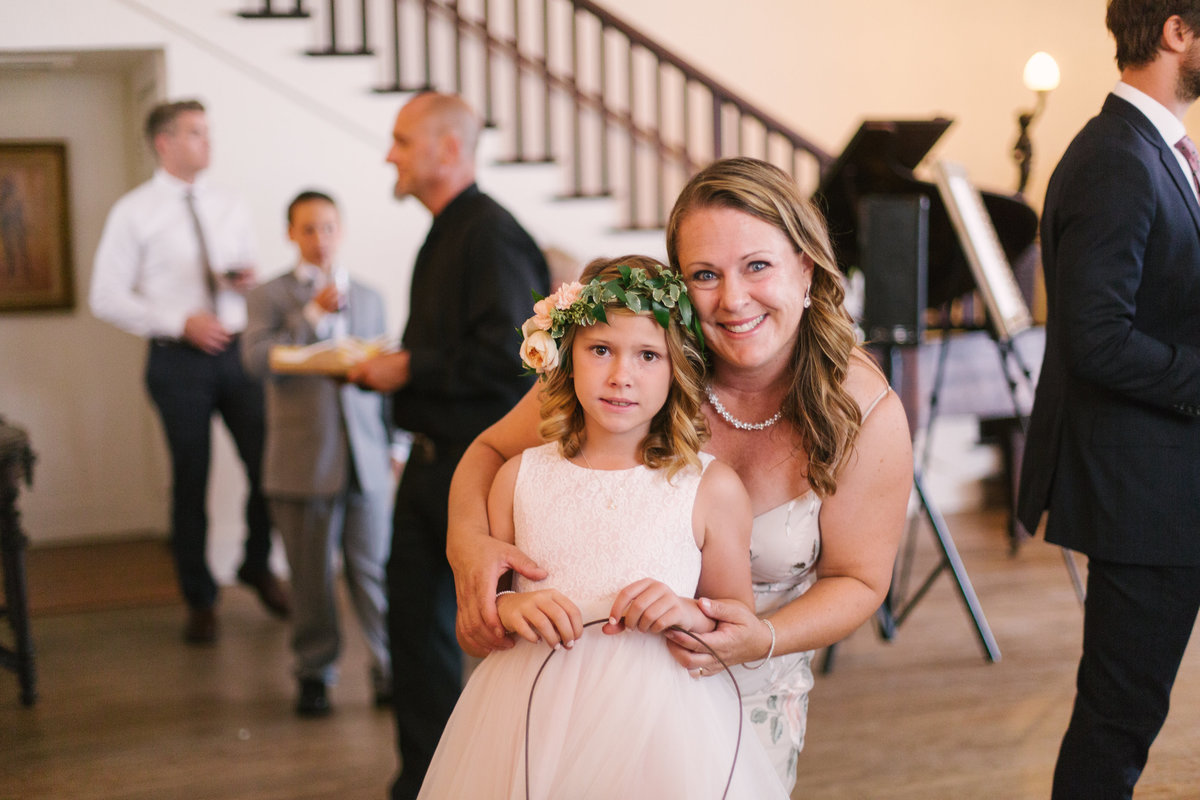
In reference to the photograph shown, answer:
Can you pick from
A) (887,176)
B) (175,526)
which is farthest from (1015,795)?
(175,526)

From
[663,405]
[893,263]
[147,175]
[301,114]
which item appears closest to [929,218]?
[893,263]

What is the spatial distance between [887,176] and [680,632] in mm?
3321

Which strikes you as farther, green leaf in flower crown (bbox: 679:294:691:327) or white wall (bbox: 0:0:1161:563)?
white wall (bbox: 0:0:1161:563)

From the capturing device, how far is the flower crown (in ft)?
5.07

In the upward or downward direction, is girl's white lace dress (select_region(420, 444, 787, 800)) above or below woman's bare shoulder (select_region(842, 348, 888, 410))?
below

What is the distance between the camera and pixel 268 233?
4848 mm

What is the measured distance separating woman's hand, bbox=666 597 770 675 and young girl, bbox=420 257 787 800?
0.07ft

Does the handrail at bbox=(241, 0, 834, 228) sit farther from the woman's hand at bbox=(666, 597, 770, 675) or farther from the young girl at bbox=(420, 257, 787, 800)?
the woman's hand at bbox=(666, 597, 770, 675)

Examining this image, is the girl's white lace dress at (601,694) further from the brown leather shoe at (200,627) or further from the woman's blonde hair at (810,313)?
the brown leather shoe at (200,627)

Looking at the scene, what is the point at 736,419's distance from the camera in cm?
177

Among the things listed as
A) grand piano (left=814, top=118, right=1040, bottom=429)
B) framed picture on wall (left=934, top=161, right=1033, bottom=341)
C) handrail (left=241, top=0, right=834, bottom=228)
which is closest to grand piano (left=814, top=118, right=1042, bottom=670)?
grand piano (left=814, top=118, right=1040, bottom=429)

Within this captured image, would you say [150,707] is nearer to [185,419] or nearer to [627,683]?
[185,419]

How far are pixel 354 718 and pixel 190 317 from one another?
5.84 ft

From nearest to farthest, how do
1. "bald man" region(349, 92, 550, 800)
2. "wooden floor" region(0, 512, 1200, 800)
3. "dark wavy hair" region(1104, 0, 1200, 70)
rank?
"dark wavy hair" region(1104, 0, 1200, 70)
"bald man" region(349, 92, 550, 800)
"wooden floor" region(0, 512, 1200, 800)
